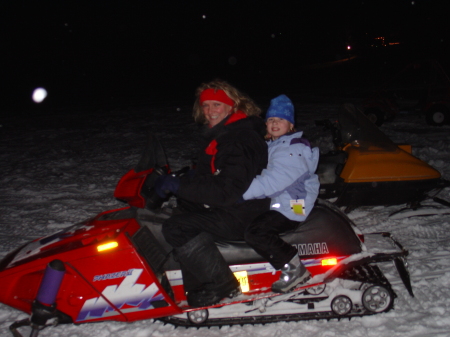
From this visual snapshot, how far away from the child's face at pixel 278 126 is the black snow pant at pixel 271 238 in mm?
615

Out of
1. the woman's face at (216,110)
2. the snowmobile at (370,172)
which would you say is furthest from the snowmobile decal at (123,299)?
the snowmobile at (370,172)

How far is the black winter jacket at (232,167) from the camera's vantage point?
237 cm

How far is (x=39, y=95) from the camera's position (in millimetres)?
20328

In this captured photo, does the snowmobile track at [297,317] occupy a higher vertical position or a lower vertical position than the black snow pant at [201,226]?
lower

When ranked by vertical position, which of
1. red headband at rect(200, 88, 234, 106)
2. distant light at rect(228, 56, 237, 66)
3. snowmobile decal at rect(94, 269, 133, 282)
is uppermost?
distant light at rect(228, 56, 237, 66)

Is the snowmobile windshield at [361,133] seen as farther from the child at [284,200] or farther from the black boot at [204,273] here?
the black boot at [204,273]

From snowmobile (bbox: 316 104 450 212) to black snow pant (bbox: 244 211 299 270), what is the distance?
6.63ft

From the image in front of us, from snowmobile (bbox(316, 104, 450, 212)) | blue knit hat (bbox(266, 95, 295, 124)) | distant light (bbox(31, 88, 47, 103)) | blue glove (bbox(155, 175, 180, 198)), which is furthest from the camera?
distant light (bbox(31, 88, 47, 103))

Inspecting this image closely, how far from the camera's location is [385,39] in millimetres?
46594

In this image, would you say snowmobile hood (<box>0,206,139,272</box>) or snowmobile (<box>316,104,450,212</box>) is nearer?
snowmobile hood (<box>0,206,139,272</box>)

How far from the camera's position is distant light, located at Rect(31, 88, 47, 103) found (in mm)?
18716

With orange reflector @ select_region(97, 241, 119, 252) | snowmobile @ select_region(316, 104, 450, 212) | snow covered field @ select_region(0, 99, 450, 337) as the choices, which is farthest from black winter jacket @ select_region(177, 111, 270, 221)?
snowmobile @ select_region(316, 104, 450, 212)

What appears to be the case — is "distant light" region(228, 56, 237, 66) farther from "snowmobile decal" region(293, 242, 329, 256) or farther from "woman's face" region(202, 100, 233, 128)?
"snowmobile decal" region(293, 242, 329, 256)

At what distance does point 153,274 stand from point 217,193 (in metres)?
0.71
